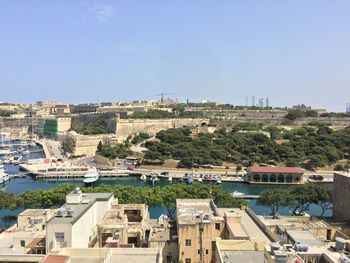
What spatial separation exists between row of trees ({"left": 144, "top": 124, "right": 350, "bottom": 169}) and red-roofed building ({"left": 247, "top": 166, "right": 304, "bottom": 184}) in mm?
5399

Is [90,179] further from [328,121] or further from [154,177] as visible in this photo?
[328,121]

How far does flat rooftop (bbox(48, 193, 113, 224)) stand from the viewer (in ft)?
45.1

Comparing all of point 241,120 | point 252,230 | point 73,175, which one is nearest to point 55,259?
point 252,230

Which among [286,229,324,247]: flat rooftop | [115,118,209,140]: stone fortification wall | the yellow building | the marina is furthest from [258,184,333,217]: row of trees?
[115,118,209,140]: stone fortification wall

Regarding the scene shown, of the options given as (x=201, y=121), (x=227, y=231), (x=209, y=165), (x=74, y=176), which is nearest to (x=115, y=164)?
(x=74, y=176)

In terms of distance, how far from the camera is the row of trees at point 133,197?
2620 centimetres

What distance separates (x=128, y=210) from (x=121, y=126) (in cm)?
6365

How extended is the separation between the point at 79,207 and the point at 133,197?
10929mm

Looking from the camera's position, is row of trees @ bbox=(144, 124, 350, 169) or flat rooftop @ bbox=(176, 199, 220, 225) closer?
flat rooftop @ bbox=(176, 199, 220, 225)

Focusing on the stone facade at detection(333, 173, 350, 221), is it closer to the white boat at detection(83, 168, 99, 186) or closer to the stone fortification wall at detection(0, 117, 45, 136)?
the white boat at detection(83, 168, 99, 186)

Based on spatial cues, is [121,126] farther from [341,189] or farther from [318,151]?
[341,189]

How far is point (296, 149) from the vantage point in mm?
57469

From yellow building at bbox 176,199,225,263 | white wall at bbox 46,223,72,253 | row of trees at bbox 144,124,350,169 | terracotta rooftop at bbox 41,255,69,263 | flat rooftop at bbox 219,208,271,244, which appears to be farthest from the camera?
row of trees at bbox 144,124,350,169

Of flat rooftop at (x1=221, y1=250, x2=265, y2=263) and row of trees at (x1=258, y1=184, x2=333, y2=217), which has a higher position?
flat rooftop at (x1=221, y1=250, x2=265, y2=263)
